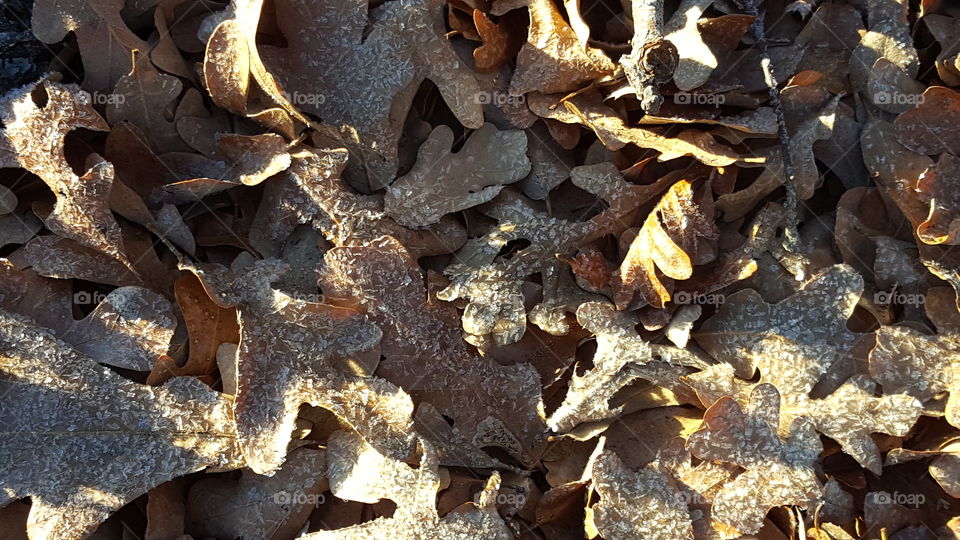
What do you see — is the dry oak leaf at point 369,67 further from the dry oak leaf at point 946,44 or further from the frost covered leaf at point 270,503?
the dry oak leaf at point 946,44

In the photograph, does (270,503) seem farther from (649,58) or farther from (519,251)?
(649,58)

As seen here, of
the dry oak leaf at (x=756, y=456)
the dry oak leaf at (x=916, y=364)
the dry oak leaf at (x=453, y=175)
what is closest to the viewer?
the dry oak leaf at (x=756, y=456)

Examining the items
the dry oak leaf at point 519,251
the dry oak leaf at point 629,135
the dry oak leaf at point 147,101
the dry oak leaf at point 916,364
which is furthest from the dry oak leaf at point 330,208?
the dry oak leaf at point 916,364

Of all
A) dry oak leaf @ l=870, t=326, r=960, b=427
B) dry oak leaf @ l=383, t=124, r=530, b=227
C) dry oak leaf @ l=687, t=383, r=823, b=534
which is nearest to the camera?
dry oak leaf @ l=687, t=383, r=823, b=534

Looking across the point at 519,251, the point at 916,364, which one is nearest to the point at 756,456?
the point at 916,364

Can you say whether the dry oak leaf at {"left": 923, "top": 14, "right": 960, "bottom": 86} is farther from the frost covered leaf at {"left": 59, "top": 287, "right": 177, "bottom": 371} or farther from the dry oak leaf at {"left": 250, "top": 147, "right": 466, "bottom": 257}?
the frost covered leaf at {"left": 59, "top": 287, "right": 177, "bottom": 371}

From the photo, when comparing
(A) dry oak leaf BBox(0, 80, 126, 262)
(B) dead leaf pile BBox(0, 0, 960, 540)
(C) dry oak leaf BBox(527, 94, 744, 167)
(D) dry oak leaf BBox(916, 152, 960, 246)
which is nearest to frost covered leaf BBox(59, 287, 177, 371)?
(B) dead leaf pile BBox(0, 0, 960, 540)

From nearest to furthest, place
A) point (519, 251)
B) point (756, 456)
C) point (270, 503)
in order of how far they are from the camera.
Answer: point (756, 456), point (270, 503), point (519, 251)
